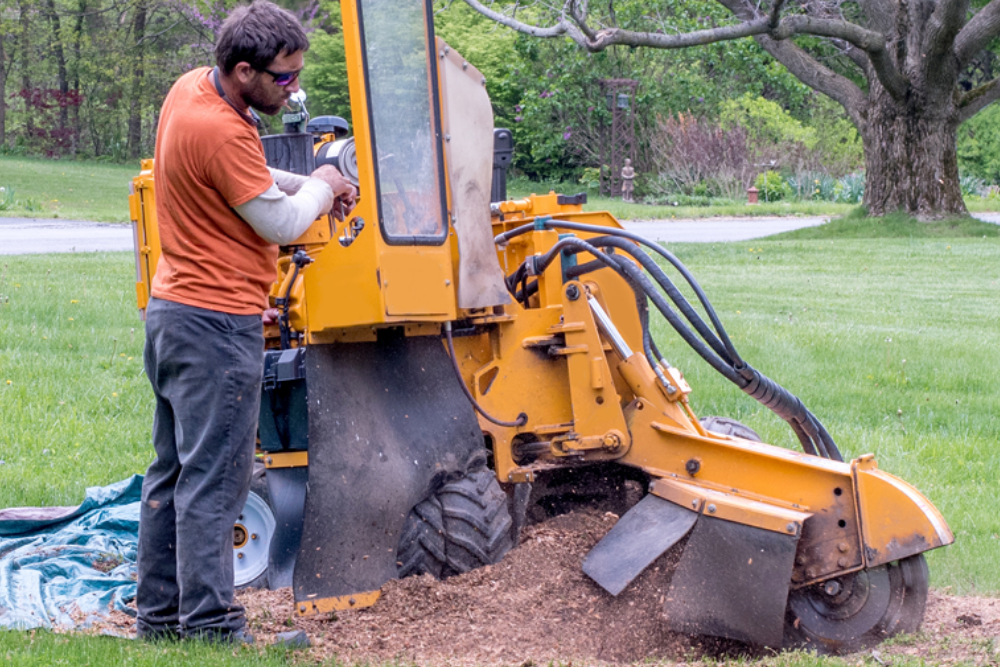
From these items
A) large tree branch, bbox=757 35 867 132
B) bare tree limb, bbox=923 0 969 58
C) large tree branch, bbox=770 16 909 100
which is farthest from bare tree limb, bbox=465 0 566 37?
large tree branch, bbox=757 35 867 132

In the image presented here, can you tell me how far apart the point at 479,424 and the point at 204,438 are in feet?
3.97

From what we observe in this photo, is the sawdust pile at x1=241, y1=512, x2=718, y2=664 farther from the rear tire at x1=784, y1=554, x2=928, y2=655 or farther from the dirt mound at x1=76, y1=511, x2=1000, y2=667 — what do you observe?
the rear tire at x1=784, y1=554, x2=928, y2=655

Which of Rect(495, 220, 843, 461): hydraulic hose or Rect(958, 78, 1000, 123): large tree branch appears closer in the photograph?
Rect(495, 220, 843, 461): hydraulic hose

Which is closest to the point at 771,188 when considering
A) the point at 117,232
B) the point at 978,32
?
the point at 978,32

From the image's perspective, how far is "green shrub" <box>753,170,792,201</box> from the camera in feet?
93.2

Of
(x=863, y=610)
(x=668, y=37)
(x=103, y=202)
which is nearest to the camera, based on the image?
(x=863, y=610)

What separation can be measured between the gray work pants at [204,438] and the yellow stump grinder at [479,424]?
Answer: 0.41 m

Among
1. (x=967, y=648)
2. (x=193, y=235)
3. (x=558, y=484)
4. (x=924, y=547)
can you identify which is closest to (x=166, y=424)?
(x=193, y=235)

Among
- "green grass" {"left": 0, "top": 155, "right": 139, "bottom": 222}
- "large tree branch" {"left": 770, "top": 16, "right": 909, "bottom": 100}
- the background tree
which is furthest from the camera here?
"green grass" {"left": 0, "top": 155, "right": 139, "bottom": 222}

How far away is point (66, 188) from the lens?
2730 cm

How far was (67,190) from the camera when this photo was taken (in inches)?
1058

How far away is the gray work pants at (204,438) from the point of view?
137 inches

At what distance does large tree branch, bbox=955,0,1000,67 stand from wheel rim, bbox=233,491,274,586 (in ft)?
54.9

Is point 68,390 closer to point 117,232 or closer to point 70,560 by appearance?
point 70,560
